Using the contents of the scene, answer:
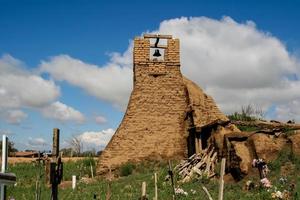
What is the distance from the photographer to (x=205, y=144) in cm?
2031

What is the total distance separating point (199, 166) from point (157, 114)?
170 inches

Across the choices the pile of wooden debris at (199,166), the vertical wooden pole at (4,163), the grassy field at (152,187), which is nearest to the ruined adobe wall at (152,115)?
the grassy field at (152,187)

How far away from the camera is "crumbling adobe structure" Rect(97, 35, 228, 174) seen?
21.2 metres

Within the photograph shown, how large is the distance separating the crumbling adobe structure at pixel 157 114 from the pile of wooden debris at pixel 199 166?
61.8 inches

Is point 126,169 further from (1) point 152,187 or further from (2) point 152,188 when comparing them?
(2) point 152,188

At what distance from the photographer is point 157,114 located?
2164cm

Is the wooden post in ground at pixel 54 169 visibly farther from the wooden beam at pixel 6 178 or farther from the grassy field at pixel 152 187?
the grassy field at pixel 152 187

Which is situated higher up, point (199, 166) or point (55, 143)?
point (55, 143)

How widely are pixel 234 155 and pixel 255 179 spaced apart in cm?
153

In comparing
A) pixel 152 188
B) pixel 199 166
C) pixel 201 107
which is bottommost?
pixel 152 188

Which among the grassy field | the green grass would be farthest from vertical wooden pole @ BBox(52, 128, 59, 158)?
the green grass

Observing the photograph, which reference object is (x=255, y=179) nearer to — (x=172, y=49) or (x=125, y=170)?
(x=125, y=170)

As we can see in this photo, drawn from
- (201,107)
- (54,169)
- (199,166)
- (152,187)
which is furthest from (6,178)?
(201,107)

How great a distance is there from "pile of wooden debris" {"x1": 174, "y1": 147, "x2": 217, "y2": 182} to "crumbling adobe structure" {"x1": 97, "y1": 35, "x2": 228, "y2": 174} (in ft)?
5.15
